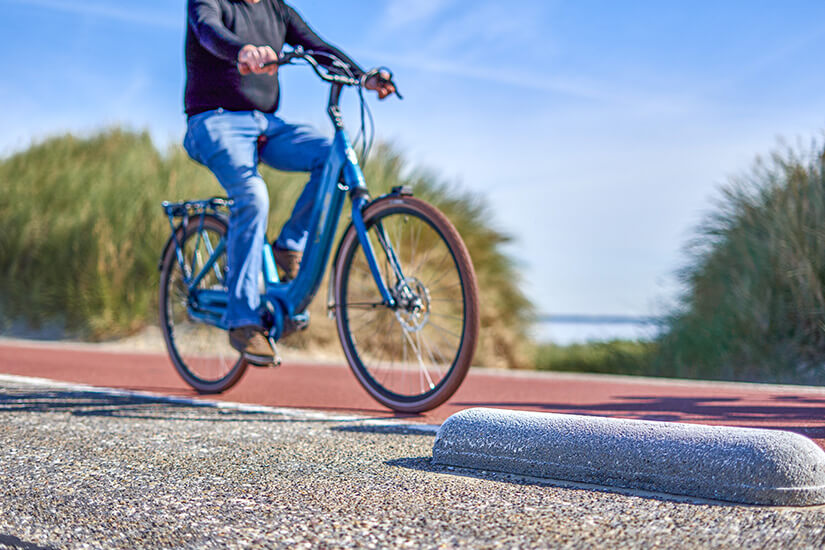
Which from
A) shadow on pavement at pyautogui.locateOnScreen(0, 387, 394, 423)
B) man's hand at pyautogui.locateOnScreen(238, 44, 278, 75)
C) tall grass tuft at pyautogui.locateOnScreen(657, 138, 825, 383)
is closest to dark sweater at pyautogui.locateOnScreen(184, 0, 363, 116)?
man's hand at pyautogui.locateOnScreen(238, 44, 278, 75)

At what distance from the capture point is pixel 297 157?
4070 mm

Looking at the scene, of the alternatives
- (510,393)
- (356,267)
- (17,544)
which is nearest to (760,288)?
(510,393)

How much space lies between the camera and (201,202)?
456 centimetres

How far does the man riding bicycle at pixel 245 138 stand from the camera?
3869mm

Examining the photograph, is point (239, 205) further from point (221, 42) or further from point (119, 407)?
point (119, 407)

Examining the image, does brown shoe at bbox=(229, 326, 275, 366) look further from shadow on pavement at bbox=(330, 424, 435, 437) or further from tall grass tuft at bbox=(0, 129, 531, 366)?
tall grass tuft at bbox=(0, 129, 531, 366)

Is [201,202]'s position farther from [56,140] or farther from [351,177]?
[56,140]

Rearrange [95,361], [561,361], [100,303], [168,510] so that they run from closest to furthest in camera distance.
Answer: [168,510], [95,361], [100,303], [561,361]

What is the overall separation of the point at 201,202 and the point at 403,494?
2.87 meters

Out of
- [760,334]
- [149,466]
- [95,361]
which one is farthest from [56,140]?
[149,466]

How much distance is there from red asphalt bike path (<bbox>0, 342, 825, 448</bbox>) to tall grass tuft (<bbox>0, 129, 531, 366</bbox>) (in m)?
2.15

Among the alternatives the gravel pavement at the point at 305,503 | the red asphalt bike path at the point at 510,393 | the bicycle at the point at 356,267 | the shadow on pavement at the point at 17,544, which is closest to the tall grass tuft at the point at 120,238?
the red asphalt bike path at the point at 510,393

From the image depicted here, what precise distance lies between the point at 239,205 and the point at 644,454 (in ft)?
7.82

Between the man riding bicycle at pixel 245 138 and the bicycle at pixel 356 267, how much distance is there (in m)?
0.13
